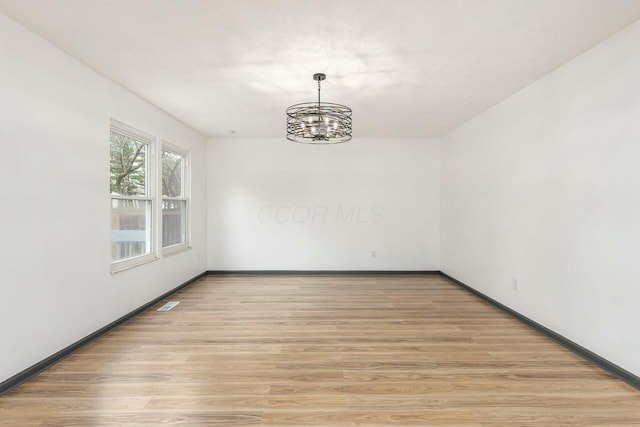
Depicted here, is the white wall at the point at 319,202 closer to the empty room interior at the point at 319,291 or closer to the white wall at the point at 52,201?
the empty room interior at the point at 319,291

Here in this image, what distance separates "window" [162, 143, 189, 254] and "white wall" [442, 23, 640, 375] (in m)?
4.60

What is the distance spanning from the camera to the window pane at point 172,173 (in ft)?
15.7

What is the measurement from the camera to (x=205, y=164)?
6164 mm

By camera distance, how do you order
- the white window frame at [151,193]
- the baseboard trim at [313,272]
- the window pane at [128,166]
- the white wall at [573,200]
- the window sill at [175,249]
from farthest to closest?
the baseboard trim at [313,272], the window sill at [175,249], the white window frame at [151,193], the window pane at [128,166], the white wall at [573,200]

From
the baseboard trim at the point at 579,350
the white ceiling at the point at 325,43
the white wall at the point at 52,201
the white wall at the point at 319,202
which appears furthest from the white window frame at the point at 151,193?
the baseboard trim at the point at 579,350

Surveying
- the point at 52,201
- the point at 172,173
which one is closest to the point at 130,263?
the point at 52,201

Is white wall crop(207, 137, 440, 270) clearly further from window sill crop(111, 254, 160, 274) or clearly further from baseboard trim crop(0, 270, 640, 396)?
window sill crop(111, 254, 160, 274)

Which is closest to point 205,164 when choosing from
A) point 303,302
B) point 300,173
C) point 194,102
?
point 300,173

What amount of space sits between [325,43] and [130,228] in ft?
10.1

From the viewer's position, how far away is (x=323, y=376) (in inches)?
96.6

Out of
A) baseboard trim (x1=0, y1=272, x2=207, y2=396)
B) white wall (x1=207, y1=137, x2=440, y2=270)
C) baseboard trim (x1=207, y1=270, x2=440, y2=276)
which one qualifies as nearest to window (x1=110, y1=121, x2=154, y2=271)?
baseboard trim (x1=0, y1=272, x2=207, y2=396)

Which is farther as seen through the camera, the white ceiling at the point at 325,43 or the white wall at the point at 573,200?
the white wall at the point at 573,200

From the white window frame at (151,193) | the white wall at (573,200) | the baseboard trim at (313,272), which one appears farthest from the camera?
the baseboard trim at (313,272)

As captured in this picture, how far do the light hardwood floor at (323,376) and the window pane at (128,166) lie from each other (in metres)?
1.55
